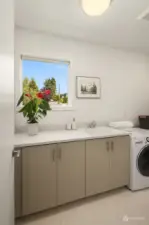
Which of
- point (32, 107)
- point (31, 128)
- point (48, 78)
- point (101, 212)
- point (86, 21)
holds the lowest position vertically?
point (101, 212)

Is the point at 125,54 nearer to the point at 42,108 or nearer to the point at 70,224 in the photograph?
the point at 42,108

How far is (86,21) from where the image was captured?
216cm

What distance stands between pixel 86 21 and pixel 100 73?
996 millimetres

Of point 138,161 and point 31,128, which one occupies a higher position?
point 31,128

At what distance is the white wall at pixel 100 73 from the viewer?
8.16 feet

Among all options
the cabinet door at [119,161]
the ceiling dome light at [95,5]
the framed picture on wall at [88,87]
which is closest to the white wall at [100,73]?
the framed picture on wall at [88,87]

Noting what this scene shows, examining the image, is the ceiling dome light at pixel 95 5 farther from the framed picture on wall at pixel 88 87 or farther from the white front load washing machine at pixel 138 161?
the white front load washing machine at pixel 138 161

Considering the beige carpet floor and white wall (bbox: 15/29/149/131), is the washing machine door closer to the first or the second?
the beige carpet floor

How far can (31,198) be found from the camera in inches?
72.1

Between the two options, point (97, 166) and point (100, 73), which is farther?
point (100, 73)

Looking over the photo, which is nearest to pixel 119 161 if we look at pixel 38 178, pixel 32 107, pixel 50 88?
pixel 38 178

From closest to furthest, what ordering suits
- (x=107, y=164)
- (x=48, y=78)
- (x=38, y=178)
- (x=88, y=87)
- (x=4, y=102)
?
(x=4, y=102) < (x=38, y=178) < (x=107, y=164) < (x=48, y=78) < (x=88, y=87)

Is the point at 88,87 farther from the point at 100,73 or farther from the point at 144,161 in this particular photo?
the point at 144,161

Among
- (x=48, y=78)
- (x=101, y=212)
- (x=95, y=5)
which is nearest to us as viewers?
(x=95, y=5)
